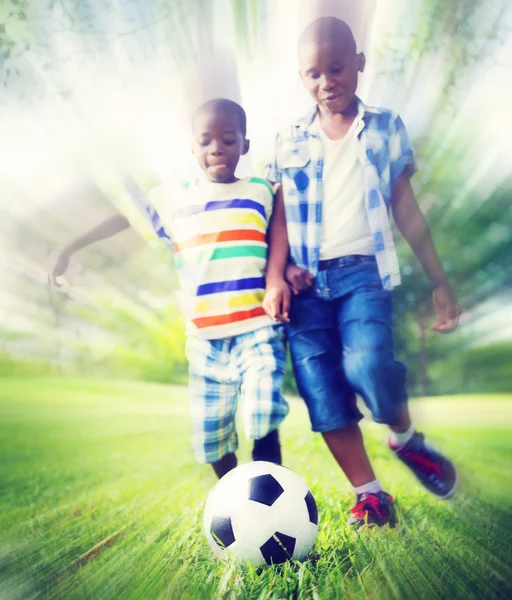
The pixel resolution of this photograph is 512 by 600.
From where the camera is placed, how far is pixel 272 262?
2006mm

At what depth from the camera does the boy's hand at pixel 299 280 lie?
198 centimetres

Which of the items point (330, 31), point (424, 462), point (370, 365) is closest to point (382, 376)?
point (370, 365)

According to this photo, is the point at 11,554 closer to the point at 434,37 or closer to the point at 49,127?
the point at 49,127

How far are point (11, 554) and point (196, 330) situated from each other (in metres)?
0.92

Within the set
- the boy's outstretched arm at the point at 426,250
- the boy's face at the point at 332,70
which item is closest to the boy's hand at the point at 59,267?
the boy's face at the point at 332,70

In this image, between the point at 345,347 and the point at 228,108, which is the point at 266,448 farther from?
the point at 228,108

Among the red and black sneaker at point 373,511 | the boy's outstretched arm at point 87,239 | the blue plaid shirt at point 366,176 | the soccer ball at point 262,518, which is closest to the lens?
the soccer ball at point 262,518

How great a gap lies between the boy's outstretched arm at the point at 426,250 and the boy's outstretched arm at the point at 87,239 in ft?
3.07

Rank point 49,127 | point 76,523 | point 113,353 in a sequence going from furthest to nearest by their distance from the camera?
point 113,353 < point 49,127 < point 76,523

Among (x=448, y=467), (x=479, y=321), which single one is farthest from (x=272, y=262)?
(x=448, y=467)

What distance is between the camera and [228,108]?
6.66 ft

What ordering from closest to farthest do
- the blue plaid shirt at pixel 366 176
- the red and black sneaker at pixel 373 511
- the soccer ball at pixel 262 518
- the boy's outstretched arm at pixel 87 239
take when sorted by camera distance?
the soccer ball at pixel 262 518 < the red and black sneaker at pixel 373 511 < the blue plaid shirt at pixel 366 176 < the boy's outstretched arm at pixel 87 239

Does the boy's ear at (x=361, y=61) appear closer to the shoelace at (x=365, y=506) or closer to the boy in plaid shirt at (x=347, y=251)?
the boy in plaid shirt at (x=347, y=251)

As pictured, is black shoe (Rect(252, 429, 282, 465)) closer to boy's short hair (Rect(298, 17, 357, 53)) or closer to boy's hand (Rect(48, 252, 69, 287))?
boy's hand (Rect(48, 252, 69, 287))
